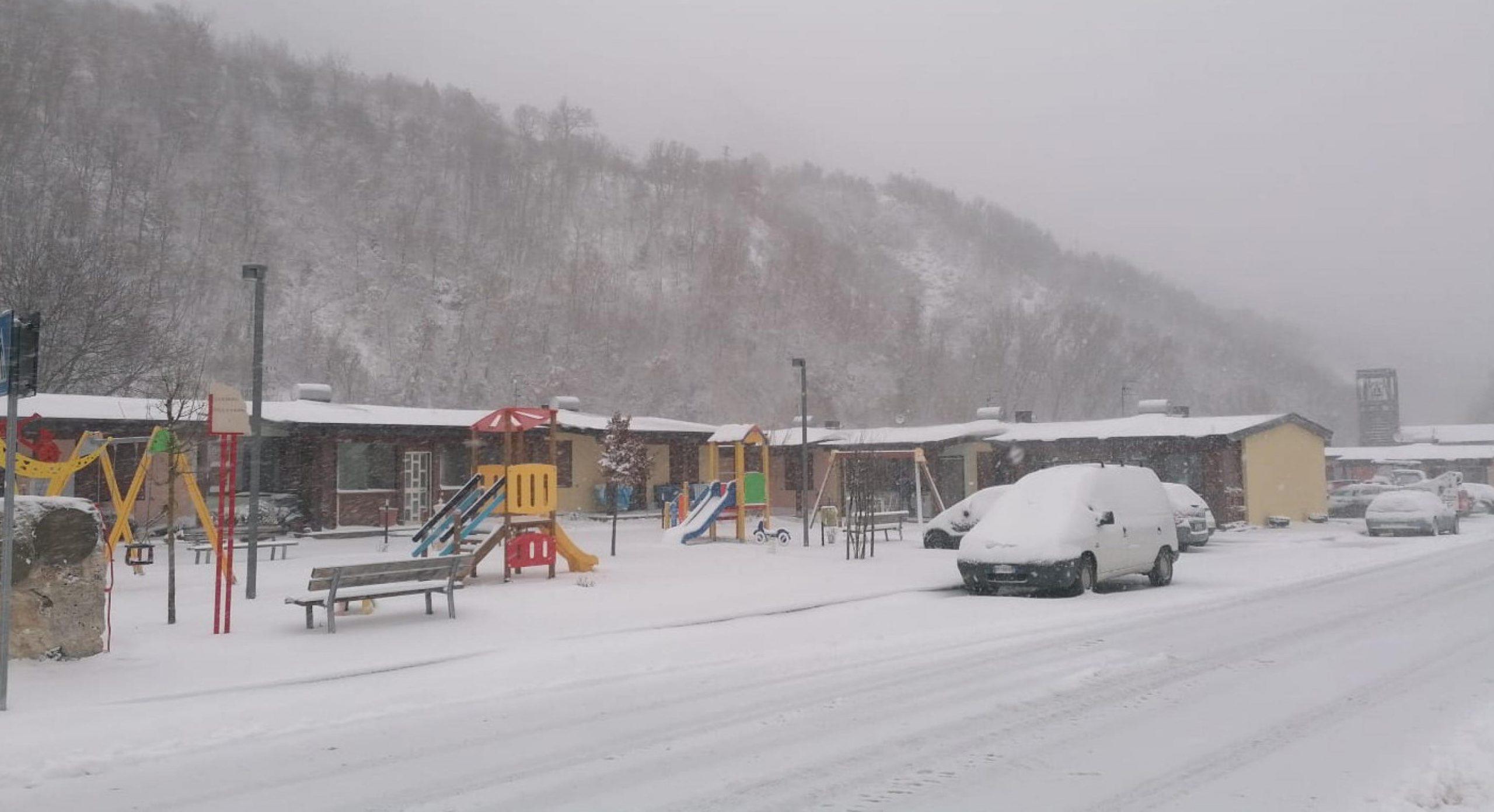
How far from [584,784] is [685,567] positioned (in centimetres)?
1294

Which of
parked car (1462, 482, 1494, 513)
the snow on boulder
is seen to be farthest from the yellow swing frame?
parked car (1462, 482, 1494, 513)

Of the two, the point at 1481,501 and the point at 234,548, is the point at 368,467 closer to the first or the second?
the point at 234,548

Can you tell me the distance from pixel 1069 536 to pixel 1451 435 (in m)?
67.7

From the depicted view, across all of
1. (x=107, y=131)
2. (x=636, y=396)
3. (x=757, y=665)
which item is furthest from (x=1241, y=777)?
(x=107, y=131)

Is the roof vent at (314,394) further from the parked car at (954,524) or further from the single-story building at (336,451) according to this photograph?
the parked car at (954,524)

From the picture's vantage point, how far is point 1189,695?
7719 millimetres

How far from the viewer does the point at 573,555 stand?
17141mm

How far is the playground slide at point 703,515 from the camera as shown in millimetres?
23562

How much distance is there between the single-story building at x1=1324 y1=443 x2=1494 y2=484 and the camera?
50062 millimetres

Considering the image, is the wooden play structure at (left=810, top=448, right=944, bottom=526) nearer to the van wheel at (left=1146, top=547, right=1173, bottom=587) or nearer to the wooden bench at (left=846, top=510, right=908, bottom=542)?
the wooden bench at (left=846, top=510, right=908, bottom=542)

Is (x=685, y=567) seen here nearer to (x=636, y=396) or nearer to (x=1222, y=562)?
(x=1222, y=562)

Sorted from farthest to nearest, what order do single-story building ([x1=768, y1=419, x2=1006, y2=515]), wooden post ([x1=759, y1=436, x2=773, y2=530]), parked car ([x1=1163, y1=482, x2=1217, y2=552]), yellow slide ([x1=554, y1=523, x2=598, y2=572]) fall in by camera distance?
single-story building ([x1=768, y1=419, x2=1006, y2=515]), wooden post ([x1=759, y1=436, x2=773, y2=530]), parked car ([x1=1163, y1=482, x2=1217, y2=552]), yellow slide ([x1=554, y1=523, x2=598, y2=572])

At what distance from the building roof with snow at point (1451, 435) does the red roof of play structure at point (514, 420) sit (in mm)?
60778

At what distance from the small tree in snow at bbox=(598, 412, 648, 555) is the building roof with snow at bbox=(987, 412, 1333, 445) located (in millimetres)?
11284
